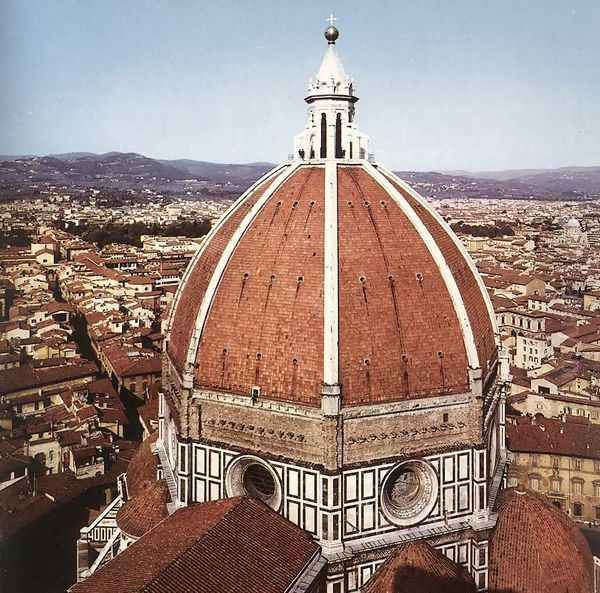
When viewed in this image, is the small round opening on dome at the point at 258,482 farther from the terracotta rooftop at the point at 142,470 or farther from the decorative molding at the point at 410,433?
the terracotta rooftop at the point at 142,470

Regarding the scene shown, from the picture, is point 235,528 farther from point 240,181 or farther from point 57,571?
point 240,181

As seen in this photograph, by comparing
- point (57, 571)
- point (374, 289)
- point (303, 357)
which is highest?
point (374, 289)

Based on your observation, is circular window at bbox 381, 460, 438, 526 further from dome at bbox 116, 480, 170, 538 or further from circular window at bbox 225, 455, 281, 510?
dome at bbox 116, 480, 170, 538

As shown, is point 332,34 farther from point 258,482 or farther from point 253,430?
point 258,482

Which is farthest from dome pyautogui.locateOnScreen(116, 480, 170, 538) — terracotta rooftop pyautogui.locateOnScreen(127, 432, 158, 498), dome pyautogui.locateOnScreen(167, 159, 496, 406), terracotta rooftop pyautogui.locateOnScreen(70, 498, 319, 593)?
dome pyautogui.locateOnScreen(167, 159, 496, 406)

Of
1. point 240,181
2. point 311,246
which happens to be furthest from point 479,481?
point 240,181
